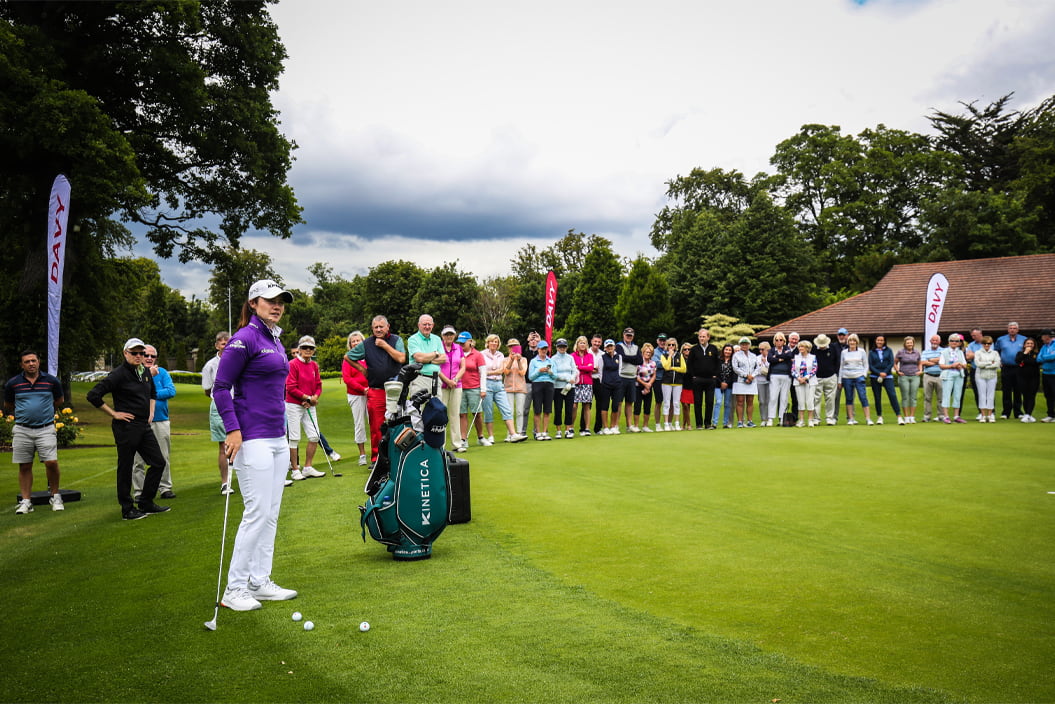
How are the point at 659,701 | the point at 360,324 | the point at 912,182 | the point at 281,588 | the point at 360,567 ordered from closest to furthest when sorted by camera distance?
the point at 659,701 < the point at 281,588 < the point at 360,567 < the point at 912,182 < the point at 360,324

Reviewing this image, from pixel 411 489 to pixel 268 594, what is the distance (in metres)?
1.34

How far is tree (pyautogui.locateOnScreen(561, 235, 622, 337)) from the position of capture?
54.0 metres

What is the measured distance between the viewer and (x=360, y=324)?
79.6 meters

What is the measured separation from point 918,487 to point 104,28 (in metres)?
24.5

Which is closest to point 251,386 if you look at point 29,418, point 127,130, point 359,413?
point 29,418

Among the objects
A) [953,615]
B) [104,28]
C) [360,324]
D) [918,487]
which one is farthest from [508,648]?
[360,324]

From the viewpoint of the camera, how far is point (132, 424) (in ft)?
28.2

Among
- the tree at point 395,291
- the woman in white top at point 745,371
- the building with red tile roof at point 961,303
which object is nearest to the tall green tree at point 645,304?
the building with red tile roof at point 961,303

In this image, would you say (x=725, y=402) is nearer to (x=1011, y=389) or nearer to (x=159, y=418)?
(x=1011, y=389)

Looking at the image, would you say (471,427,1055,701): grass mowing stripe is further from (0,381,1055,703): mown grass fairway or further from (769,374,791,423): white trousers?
(769,374,791,423): white trousers

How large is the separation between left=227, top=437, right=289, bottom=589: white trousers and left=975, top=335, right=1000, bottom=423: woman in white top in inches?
663

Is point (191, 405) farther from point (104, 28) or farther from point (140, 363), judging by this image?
point (140, 363)

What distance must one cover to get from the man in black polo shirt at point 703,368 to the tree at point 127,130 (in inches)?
597

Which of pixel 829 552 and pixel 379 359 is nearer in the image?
pixel 829 552
